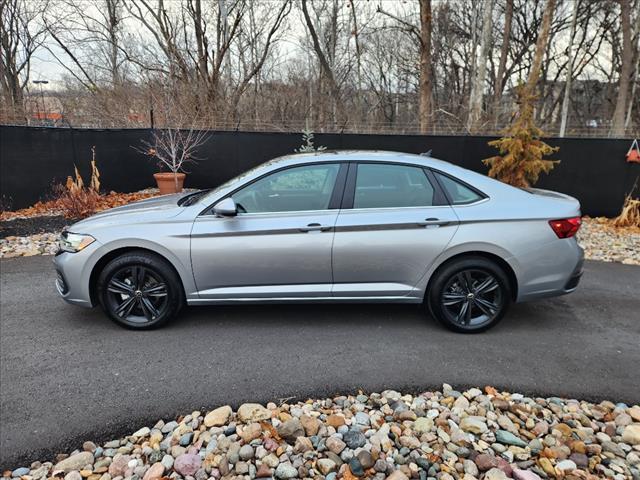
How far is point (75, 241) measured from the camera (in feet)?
11.8

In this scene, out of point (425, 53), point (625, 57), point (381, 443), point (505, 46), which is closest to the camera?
point (381, 443)

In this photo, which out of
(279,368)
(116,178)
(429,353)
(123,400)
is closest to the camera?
(123,400)

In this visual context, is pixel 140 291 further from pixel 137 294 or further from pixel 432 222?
pixel 432 222

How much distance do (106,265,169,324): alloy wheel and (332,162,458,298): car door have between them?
152cm

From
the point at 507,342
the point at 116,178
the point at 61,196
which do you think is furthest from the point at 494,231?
the point at 116,178

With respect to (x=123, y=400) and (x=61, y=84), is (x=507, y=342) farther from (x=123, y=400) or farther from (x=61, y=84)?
(x=61, y=84)

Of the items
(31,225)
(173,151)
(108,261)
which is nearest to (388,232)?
(108,261)

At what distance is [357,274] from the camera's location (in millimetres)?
3643

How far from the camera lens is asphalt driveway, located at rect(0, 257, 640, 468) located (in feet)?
8.86

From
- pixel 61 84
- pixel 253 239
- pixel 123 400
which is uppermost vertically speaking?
pixel 61 84

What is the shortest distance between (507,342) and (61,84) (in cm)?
1969

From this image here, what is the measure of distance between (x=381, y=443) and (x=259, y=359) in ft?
4.11

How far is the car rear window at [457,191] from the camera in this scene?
3689mm

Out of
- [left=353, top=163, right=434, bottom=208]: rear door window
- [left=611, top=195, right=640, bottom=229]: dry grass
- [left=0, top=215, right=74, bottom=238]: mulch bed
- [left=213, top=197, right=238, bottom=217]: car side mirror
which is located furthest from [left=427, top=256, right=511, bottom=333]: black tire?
[left=0, top=215, right=74, bottom=238]: mulch bed
